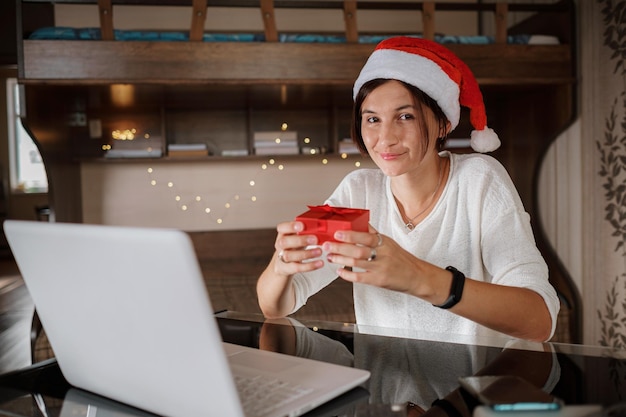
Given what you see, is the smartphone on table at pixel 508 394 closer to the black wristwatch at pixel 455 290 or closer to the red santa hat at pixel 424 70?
the black wristwatch at pixel 455 290

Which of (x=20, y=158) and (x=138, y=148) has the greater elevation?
(x=20, y=158)

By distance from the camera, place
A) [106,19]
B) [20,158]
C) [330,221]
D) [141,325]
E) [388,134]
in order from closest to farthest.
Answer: [141,325], [330,221], [388,134], [106,19], [20,158]

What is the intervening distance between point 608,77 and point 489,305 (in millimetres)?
2249

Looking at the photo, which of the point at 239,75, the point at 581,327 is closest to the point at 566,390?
the point at 239,75

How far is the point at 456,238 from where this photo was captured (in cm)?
140

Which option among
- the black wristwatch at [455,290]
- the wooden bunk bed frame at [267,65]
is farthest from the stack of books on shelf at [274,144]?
the black wristwatch at [455,290]

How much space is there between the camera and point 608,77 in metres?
2.88

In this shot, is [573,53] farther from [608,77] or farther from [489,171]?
[489,171]

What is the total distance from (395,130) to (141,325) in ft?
2.77

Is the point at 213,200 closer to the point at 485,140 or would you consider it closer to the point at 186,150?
the point at 186,150

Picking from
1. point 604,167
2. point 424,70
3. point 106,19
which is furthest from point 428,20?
point 424,70

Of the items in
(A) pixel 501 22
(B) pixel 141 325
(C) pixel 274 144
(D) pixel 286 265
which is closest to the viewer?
(B) pixel 141 325

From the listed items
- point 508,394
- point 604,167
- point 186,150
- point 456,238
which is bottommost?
point 508,394

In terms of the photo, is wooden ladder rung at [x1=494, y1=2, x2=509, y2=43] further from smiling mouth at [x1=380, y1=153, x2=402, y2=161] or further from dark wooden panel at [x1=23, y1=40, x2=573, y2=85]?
smiling mouth at [x1=380, y1=153, x2=402, y2=161]
